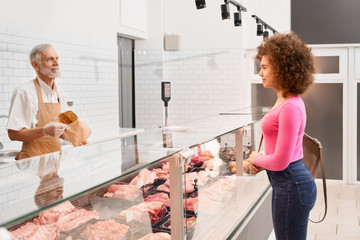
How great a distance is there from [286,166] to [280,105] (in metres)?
0.34

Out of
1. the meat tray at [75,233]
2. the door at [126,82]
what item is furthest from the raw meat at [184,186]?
the door at [126,82]

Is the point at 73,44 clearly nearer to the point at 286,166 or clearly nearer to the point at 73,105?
the point at 73,105

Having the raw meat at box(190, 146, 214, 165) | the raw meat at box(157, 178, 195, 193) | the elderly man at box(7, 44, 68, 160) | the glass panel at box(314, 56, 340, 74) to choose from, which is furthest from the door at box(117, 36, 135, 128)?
the raw meat at box(157, 178, 195, 193)

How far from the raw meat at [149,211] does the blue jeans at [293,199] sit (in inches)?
29.6

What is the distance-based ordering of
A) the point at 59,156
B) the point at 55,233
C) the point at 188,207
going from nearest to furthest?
1. the point at 55,233
2. the point at 59,156
3. the point at 188,207

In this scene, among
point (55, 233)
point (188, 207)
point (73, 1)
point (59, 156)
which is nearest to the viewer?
point (55, 233)

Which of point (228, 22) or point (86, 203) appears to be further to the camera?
point (228, 22)

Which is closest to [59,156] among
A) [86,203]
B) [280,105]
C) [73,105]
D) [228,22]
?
[86,203]

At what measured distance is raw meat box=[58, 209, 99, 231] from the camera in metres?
1.72

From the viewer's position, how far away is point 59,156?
1823mm

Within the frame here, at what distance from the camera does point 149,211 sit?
6.76ft

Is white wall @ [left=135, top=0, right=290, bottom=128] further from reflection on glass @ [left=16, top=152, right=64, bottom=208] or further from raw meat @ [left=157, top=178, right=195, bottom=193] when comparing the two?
reflection on glass @ [left=16, top=152, right=64, bottom=208]

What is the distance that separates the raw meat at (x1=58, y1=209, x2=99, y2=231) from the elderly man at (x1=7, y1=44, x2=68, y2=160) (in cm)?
133

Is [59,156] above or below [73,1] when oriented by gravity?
below
